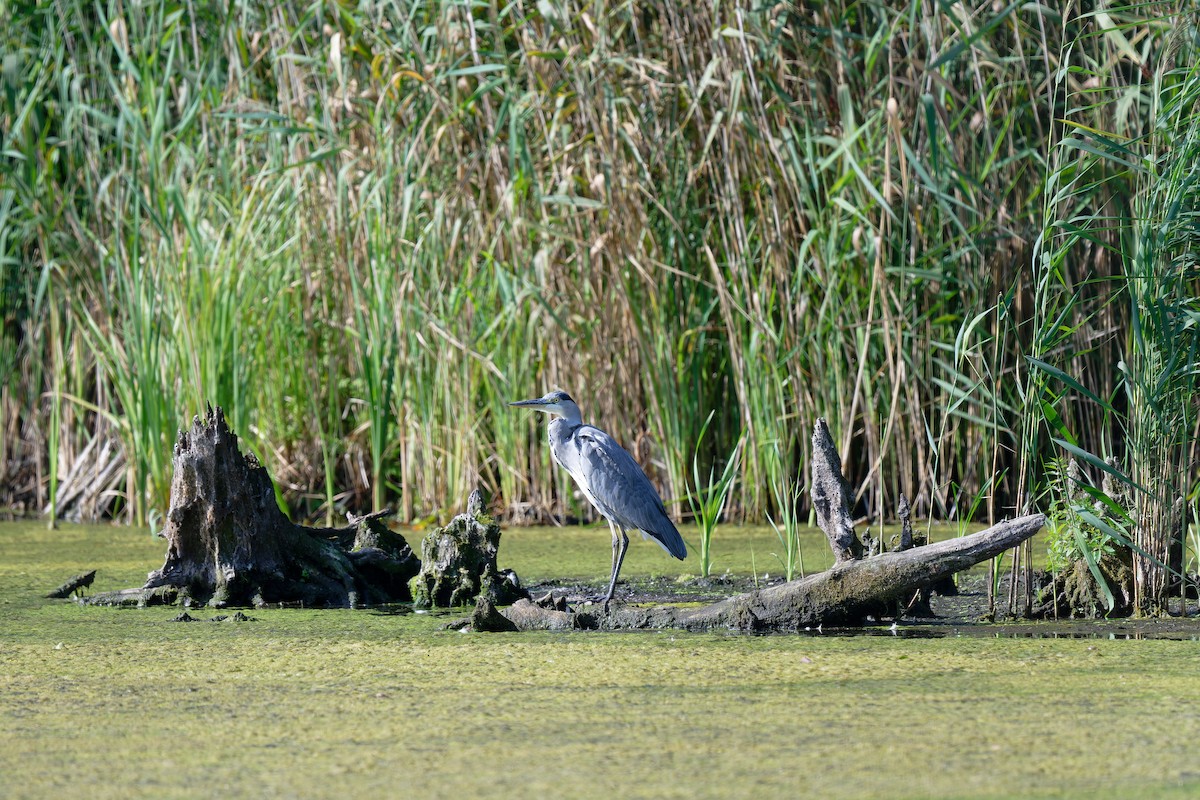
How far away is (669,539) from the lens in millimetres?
3656

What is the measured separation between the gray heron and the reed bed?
604 mm

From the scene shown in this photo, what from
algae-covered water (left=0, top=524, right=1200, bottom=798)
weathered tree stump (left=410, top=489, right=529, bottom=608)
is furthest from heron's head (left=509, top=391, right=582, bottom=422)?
algae-covered water (left=0, top=524, right=1200, bottom=798)

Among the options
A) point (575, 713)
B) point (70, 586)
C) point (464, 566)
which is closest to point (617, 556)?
point (464, 566)

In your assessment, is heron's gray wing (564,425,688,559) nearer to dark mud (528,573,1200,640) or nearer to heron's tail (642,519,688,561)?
heron's tail (642,519,688,561)

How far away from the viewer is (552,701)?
2.29 m

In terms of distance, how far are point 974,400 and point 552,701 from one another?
7.69 feet

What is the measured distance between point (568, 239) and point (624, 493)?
122 cm

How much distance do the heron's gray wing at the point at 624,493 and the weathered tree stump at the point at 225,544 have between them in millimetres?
645

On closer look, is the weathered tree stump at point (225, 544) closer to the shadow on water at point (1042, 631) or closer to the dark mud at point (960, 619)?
the dark mud at point (960, 619)

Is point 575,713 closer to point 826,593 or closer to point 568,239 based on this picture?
point 826,593

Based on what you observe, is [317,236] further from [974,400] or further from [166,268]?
[974,400]

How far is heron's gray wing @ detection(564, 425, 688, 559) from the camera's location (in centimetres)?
368

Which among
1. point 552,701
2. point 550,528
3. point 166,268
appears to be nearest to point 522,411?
point 550,528

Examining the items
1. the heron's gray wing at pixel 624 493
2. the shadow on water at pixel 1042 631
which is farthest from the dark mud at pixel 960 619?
the heron's gray wing at pixel 624 493
